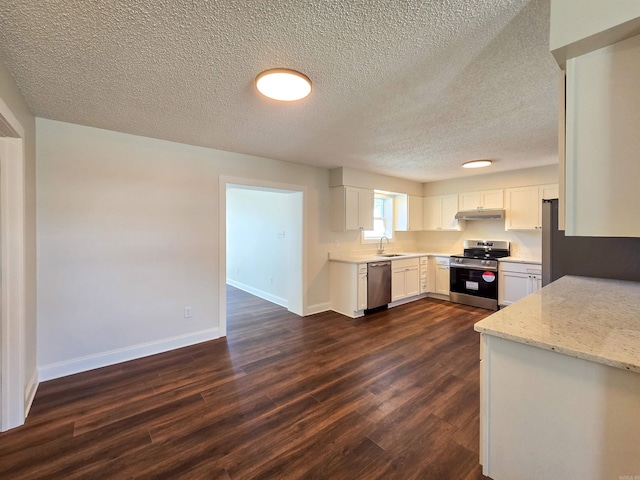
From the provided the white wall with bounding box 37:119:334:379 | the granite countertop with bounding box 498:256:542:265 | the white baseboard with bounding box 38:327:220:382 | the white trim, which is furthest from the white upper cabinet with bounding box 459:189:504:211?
the white trim

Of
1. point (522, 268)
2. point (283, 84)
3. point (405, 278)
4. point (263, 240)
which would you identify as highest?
point (283, 84)

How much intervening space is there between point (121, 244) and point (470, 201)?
218 inches

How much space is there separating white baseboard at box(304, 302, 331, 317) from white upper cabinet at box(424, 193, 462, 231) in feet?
9.51

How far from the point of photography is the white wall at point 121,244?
8.45 feet

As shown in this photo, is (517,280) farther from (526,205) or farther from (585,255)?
(585,255)

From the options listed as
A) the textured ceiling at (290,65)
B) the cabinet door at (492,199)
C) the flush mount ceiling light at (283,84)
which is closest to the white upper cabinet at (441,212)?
the cabinet door at (492,199)

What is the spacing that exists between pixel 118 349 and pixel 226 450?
6.32 ft

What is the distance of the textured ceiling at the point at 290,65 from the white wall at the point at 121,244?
31cm

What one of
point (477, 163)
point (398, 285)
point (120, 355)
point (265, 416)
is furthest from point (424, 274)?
point (120, 355)

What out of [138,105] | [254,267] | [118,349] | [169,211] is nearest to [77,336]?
[118,349]

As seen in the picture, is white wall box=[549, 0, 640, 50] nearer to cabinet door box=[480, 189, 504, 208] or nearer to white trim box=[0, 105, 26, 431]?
white trim box=[0, 105, 26, 431]

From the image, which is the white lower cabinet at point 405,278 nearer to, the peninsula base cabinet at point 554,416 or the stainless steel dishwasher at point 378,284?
the stainless steel dishwasher at point 378,284

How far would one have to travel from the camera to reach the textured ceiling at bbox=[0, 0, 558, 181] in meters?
1.31

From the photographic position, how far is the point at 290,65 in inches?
67.7
